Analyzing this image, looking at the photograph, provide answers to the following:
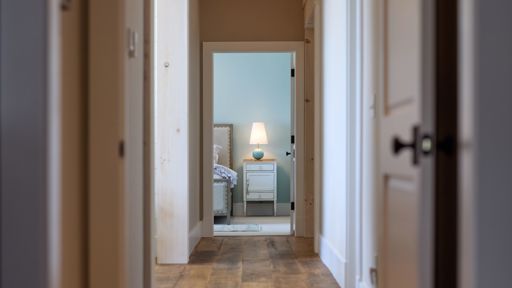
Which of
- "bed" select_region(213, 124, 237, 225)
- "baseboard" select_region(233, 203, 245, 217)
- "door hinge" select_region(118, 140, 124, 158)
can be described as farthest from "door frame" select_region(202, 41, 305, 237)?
"door hinge" select_region(118, 140, 124, 158)

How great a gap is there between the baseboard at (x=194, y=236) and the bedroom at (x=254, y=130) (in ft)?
9.00

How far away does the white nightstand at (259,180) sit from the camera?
799 centimetres

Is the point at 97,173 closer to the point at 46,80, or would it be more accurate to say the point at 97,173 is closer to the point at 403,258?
the point at 46,80

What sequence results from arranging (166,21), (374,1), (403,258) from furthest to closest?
1. (166,21)
2. (374,1)
3. (403,258)

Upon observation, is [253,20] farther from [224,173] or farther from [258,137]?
[258,137]

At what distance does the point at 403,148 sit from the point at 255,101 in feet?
23.4

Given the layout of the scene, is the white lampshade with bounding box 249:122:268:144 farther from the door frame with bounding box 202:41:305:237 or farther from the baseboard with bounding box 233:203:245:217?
the door frame with bounding box 202:41:305:237

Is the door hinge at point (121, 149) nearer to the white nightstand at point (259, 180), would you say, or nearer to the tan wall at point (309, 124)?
the tan wall at point (309, 124)

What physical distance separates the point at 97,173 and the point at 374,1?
1.35 m

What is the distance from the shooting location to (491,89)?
107cm

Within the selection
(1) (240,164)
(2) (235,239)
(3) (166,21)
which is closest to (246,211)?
(1) (240,164)

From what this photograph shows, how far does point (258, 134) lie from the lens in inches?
320

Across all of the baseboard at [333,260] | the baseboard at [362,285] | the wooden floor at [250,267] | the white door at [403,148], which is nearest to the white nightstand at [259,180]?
the wooden floor at [250,267]

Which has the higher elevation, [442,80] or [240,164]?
[442,80]
